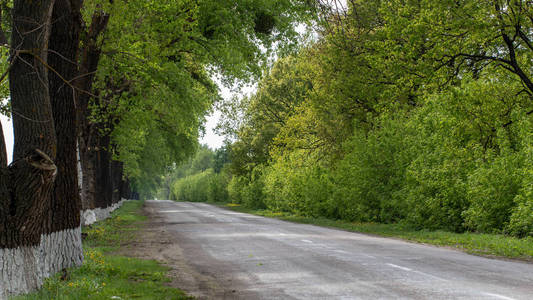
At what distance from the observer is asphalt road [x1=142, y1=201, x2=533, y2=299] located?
816cm

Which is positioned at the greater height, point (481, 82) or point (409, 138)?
point (481, 82)

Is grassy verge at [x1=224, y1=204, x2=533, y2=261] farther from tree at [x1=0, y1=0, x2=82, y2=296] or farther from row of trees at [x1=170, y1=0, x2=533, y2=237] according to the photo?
tree at [x1=0, y1=0, x2=82, y2=296]

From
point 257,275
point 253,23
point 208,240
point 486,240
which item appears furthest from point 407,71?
point 257,275

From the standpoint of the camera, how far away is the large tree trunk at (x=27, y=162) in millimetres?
7836

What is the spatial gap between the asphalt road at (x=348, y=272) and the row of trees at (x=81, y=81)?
3021 millimetres

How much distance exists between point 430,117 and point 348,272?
44.1ft

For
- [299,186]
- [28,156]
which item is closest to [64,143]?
[28,156]

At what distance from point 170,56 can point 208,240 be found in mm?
8497

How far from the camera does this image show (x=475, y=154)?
1992cm

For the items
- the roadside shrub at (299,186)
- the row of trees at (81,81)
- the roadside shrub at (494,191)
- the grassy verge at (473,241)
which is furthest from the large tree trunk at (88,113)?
the roadside shrub at (299,186)

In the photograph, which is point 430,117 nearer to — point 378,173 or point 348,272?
point 378,173

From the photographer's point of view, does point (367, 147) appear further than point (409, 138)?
Yes

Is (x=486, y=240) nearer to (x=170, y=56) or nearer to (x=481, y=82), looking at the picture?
(x=481, y=82)

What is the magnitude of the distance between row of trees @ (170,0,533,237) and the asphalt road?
4.74 m
